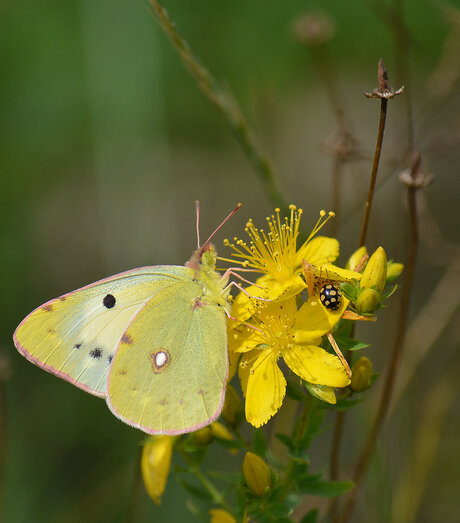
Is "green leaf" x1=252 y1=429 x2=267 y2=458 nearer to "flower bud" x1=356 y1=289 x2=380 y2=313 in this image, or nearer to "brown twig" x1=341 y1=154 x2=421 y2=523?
"brown twig" x1=341 y1=154 x2=421 y2=523

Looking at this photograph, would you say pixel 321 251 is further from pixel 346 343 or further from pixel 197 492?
pixel 197 492

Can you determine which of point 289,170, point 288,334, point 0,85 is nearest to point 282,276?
point 288,334

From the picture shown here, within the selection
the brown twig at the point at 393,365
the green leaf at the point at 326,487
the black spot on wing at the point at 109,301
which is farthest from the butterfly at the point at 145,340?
the brown twig at the point at 393,365

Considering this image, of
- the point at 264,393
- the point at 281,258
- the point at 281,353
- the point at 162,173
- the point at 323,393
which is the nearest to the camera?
the point at 323,393

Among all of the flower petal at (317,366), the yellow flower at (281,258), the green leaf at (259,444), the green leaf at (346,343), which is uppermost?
the yellow flower at (281,258)

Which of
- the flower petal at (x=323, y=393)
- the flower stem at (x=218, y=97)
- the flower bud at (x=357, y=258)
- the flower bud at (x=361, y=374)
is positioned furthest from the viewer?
the flower stem at (x=218, y=97)

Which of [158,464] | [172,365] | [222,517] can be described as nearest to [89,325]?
[172,365]

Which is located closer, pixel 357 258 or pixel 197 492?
pixel 357 258

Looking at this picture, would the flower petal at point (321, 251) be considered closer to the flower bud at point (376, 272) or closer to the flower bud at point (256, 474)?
the flower bud at point (376, 272)
